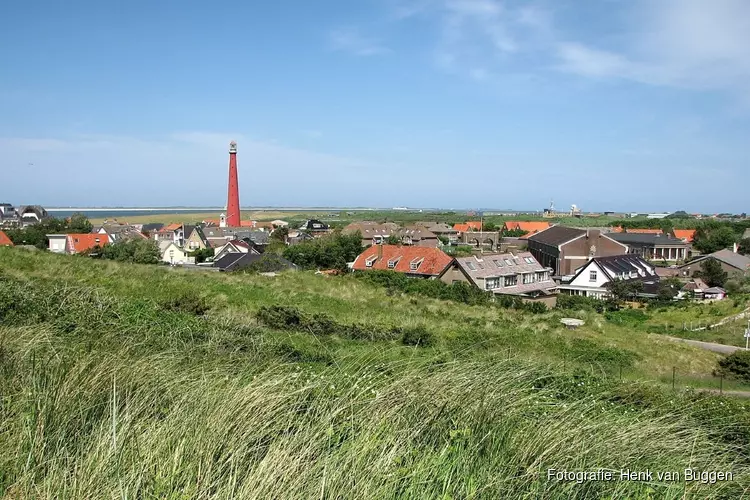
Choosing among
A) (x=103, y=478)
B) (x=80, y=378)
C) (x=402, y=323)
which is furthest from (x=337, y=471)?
(x=402, y=323)

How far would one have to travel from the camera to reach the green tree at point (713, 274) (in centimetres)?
4784

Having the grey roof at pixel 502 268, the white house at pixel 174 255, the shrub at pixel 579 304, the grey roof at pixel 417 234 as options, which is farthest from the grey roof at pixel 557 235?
the white house at pixel 174 255

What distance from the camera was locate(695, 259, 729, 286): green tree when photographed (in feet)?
157

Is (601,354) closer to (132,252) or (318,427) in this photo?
(318,427)

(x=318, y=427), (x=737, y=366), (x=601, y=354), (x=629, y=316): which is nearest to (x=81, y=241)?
(x=629, y=316)

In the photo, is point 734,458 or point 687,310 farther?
point 687,310

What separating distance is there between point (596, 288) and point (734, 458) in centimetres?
4310

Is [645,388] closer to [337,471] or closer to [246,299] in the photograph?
[337,471]

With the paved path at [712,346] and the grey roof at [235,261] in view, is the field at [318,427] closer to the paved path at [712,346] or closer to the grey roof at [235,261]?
the paved path at [712,346]

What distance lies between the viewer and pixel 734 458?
371 cm

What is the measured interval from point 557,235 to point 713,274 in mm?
14635

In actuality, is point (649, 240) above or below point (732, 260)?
above

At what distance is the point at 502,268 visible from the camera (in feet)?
130

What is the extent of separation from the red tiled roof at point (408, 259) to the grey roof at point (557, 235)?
18.2m
